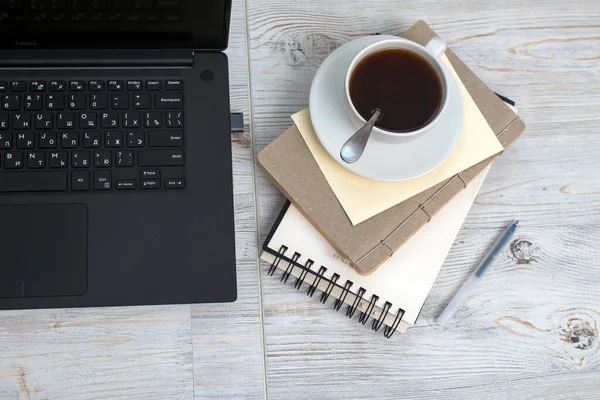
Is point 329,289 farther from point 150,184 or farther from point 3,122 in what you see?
point 3,122

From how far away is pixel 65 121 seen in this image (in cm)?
70

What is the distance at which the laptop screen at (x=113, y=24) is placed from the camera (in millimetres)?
667

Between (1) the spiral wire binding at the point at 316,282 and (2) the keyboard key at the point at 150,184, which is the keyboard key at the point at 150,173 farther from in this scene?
(1) the spiral wire binding at the point at 316,282

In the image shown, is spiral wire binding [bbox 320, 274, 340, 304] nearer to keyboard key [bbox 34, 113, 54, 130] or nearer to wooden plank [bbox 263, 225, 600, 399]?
wooden plank [bbox 263, 225, 600, 399]

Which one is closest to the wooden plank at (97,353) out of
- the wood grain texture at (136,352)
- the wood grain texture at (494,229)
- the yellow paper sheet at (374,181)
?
the wood grain texture at (136,352)

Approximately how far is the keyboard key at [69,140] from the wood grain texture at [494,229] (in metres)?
→ 0.19

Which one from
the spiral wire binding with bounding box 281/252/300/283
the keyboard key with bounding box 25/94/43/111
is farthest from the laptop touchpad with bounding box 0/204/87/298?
the spiral wire binding with bounding box 281/252/300/283

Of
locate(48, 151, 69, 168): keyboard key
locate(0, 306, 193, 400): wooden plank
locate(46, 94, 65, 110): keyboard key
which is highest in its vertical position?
locate(46, 94, 65, 110): keyboard key

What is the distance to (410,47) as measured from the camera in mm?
680

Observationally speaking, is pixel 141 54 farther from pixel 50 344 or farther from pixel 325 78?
pixel 50 344

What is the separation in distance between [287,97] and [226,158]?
114 mm

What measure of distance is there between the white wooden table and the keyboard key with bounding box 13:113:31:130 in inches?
7.5

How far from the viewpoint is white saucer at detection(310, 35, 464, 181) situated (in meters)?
0.70

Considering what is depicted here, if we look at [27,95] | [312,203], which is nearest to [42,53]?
[27,95]
